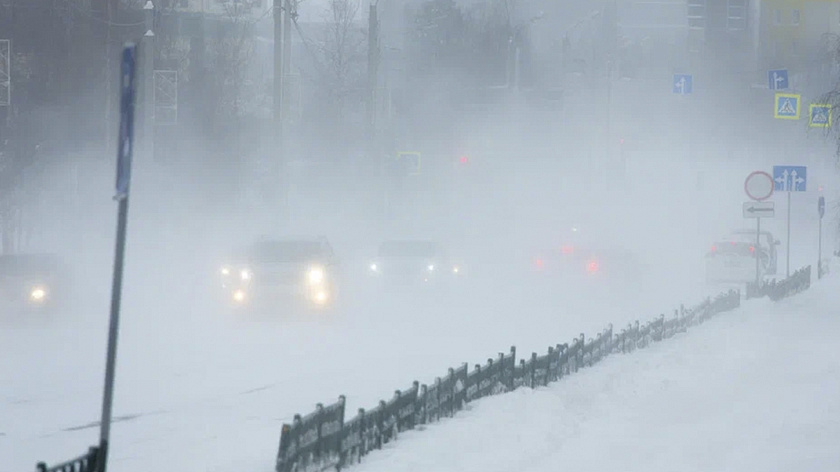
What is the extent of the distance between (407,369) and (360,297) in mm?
16107

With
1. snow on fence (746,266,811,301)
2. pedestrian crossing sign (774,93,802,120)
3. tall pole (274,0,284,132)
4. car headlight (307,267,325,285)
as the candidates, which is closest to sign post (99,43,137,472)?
car headlight (307,267,325,285)

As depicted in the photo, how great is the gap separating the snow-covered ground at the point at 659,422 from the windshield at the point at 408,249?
1381 cm

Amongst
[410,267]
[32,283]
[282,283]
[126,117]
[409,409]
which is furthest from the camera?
[410,267]

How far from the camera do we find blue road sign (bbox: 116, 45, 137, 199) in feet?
25.0

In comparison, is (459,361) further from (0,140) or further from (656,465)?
(0,140)

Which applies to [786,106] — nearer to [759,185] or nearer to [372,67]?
[372,67]

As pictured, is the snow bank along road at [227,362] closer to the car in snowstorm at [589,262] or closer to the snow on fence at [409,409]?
the car in snowstorm at [589,262]

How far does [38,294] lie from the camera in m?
28.0

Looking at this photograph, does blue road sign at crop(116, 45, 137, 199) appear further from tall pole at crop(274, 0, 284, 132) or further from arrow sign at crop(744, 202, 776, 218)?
tall pole at crop(274, 0, 284, 132)

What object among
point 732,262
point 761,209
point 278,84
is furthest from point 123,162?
point 732,262

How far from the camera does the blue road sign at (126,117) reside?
25.0ft

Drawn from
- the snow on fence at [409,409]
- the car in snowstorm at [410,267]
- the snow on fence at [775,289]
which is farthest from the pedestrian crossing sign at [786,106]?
the snow on fence at [409,409]

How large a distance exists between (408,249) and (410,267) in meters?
1.33

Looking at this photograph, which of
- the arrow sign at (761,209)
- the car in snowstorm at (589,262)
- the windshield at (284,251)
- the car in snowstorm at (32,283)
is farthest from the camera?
the car in snowstorm at (589,262)
